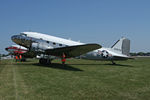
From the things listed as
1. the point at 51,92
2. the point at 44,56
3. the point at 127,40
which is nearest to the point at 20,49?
the point at 44,56

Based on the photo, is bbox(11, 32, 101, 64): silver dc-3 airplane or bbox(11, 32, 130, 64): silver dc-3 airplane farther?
bbox(11, 32, 101, 64): silver dc-3 airplane

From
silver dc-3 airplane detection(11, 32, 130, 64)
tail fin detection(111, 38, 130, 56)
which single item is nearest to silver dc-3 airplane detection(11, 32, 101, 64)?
silver dc-3 airplane detection(11, 32, 130, 64)

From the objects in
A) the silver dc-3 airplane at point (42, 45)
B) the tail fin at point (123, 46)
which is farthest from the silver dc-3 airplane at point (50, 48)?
the tail fin at point (123, 46)

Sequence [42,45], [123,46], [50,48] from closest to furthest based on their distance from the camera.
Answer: [42,45]
[50,48]
[123,46]

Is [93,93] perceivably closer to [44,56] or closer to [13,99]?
[13,99]

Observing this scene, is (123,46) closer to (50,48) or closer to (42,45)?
(50,48)

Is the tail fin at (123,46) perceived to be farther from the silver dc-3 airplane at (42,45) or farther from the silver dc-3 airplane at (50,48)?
the silver dc-3 airplane at (42,45)

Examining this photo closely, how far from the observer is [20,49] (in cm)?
2992

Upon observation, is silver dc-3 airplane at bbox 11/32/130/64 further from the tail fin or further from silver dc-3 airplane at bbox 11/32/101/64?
the tail fin

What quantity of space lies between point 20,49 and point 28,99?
2688 cm

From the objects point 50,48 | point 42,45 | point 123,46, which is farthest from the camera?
point 123,46

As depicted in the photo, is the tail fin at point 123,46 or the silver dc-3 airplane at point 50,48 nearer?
the silver dc-3 airplane at point 50,48

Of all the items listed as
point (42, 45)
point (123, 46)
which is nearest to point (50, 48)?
point (42, 45)

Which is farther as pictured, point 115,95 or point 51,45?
point 51,45
